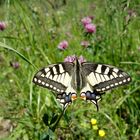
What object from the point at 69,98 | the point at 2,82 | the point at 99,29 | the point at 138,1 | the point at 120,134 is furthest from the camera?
the point at 99,29

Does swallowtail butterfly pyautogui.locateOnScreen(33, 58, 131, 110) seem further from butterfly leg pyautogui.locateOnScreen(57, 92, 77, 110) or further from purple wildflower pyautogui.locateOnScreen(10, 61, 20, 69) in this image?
purple wildflower pyautogui.locateOnScreen(10, 61, 20, 69)

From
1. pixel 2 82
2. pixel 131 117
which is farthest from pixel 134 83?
pixel 2 82

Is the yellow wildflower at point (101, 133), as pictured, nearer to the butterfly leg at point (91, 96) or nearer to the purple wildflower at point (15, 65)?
the butterfly leg at point (91, 96)

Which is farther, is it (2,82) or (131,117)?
(2,82)

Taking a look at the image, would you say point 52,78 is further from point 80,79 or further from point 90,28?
point 90,28

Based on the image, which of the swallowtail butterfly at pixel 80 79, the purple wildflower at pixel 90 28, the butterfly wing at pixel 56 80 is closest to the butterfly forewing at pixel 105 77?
the swallowtail butterfly at pixel 80 79

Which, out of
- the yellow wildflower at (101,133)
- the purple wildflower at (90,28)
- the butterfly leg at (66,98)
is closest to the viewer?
the butterfly leg at (66,98)

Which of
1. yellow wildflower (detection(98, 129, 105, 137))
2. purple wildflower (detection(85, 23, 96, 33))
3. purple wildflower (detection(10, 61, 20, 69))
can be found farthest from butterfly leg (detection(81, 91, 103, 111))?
purple wildflower (detection(10, 61, 20, 69))

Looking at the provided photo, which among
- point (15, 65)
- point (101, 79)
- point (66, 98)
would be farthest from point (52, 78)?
point (15, 65)

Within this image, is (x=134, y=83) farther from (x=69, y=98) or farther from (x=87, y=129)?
(x=69, y=98)
